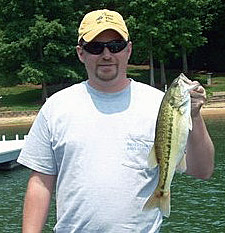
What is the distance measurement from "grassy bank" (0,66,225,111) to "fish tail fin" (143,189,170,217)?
3354 centimetres

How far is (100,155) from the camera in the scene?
3395 mm

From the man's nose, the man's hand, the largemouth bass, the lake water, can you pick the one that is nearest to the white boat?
the lake water

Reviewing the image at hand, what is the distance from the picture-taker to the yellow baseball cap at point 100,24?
11.4ft

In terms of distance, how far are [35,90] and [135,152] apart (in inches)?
1632

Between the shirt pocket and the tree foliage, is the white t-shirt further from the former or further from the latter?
the tree foliage

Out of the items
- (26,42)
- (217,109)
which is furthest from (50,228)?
(26,42)

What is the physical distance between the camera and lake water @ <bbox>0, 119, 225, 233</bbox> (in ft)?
39.1

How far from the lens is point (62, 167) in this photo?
137 inches

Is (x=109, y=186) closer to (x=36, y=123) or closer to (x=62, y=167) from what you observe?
(x=62, y=167)

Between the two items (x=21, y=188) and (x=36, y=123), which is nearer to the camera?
(x=36, y=123)

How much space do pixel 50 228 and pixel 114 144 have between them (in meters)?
8.92

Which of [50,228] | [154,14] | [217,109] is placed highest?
[154,14]

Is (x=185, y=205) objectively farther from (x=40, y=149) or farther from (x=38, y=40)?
(x=38, y=40)

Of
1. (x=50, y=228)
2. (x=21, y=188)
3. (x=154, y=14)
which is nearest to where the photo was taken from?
(x=50, y=228)
